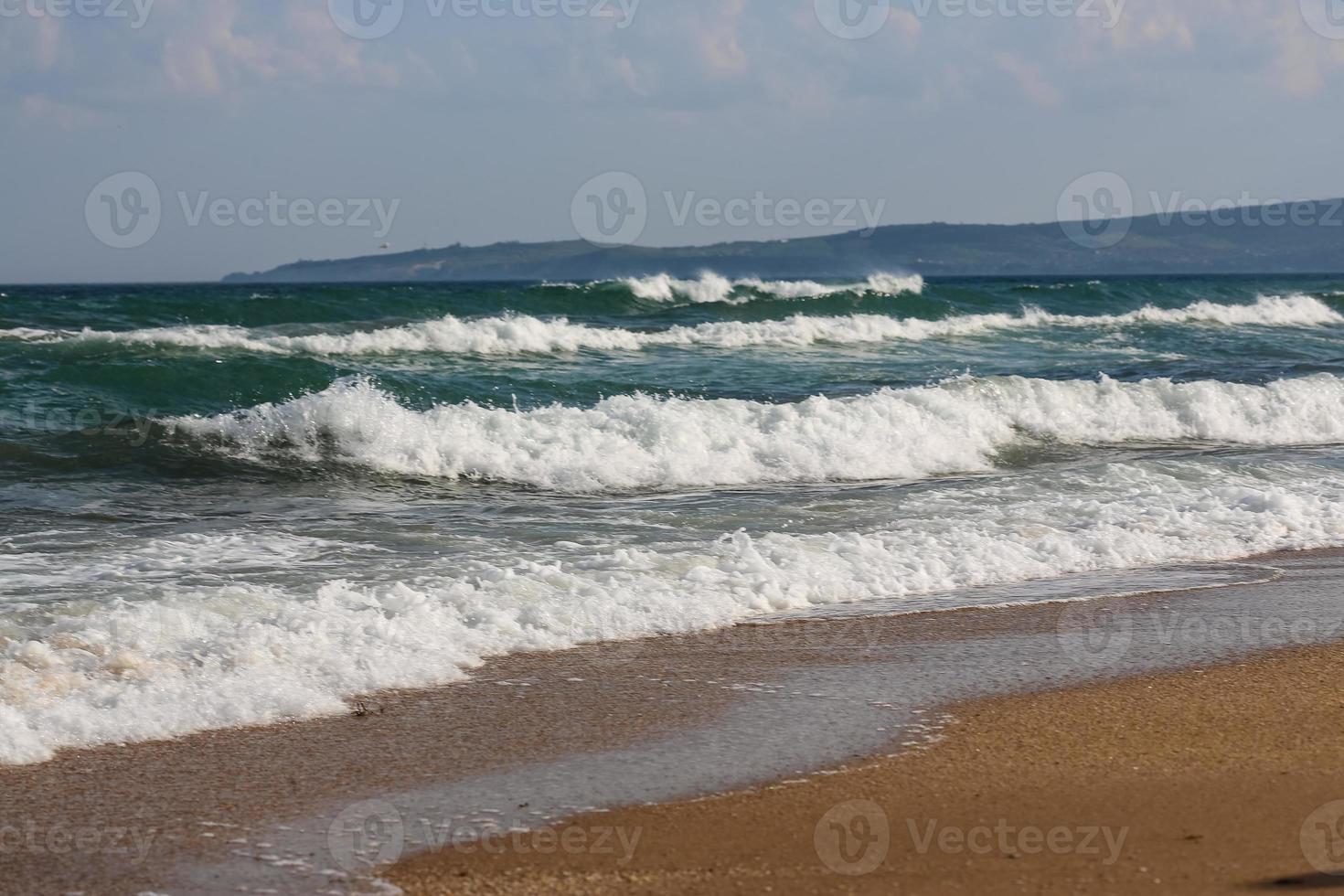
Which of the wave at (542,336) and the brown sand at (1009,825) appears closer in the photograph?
the brown sand at (1009,825)

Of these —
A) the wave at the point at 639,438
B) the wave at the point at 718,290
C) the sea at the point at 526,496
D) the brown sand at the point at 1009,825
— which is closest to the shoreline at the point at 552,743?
the brown sand at the point at 1009,825

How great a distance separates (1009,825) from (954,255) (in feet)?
416

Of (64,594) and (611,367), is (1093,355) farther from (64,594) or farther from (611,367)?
(64,594)

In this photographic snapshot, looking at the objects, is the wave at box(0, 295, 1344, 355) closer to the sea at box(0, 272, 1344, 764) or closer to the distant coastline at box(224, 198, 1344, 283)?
the sea at box(0, 272, 1344, 764)

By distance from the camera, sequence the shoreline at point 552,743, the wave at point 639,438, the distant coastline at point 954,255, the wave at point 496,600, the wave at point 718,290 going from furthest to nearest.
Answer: the distant coastline at point 954,255, the wave at point 718,290, the wave at point 639,438, the wave at point 496,600, the shoreline at point 552,743

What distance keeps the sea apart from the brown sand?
6.00ft

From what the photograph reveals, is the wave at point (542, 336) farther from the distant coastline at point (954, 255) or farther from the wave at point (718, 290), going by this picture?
the distant coastline at point (954, 255)

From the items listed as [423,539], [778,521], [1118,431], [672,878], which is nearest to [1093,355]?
[1118,431]

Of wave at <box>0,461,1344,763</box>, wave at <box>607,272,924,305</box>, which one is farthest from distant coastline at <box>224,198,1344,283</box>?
wave at <box>0,461,1344,763</box>

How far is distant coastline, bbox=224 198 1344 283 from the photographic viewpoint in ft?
338

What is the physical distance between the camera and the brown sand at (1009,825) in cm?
366

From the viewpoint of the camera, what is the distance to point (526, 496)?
10.9 meters

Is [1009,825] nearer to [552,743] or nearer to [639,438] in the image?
[552,743]

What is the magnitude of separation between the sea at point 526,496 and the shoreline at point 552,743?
Result: 0.32m
